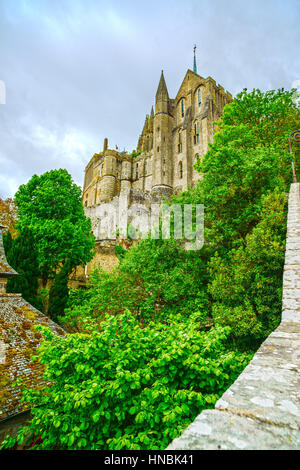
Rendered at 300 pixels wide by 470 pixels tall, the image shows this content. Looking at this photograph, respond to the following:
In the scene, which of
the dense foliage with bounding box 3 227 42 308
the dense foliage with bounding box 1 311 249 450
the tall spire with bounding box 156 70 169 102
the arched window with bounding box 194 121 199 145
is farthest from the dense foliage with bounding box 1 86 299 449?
the tall spire with bounding box 156 70 169 102

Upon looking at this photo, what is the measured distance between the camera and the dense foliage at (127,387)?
169 inches

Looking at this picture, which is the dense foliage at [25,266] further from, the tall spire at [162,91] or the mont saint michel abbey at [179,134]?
the tall spire at [162,91]

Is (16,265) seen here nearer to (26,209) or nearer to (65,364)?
(26,209)

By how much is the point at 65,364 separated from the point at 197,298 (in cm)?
795

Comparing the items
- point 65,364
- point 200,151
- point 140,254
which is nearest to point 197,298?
point 140,254

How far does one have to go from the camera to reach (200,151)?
1816 inches

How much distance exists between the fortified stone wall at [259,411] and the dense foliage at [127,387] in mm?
2029

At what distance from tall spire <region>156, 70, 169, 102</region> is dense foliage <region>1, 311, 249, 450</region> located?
5591 cm

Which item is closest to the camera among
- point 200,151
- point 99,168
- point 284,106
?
point 284,106

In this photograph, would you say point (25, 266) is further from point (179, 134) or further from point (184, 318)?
point (179, 134)

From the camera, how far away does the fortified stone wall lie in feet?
5.47

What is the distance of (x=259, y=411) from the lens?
201 cm

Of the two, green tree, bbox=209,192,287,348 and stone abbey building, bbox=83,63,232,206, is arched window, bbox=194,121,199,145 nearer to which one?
stone abbey building, bbox=83,63,232,206

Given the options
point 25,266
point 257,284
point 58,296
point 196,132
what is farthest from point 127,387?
point 196,132
